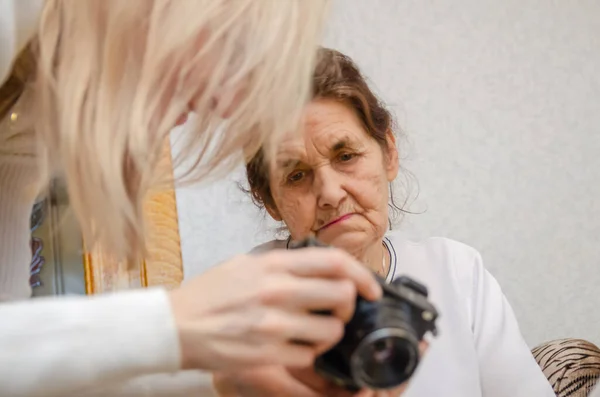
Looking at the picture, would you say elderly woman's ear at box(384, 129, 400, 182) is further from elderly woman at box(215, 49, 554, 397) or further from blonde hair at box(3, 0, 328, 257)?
blonde hair at box(3, 0, 328, 257)

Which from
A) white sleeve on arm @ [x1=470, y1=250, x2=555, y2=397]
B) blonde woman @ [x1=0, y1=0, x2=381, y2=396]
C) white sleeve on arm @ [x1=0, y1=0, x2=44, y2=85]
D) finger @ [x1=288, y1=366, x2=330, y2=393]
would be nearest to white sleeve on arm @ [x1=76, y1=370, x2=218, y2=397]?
blonde woman @ [x1=0, y1=0, x2=381, y2=396]

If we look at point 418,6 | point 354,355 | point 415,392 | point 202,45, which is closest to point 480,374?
point 415,392

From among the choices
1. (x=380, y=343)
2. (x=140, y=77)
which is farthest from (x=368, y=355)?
(x=140, y=77)

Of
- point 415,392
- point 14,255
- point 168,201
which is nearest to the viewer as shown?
point 14,255

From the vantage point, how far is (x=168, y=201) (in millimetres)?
1386

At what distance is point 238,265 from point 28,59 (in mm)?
352

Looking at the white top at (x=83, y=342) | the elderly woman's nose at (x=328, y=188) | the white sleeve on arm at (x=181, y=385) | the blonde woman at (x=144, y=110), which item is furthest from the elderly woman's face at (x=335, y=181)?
the white top at (x=83, y=342)

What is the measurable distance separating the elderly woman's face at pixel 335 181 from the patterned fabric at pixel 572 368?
0.37 meters

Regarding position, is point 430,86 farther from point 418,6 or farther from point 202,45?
point 202,45

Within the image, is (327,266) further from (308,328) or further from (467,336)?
(467,336)

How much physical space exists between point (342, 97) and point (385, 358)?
581 mm

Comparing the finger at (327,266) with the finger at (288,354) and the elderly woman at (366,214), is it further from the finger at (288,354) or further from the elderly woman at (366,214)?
the elderly woman at (366,214)

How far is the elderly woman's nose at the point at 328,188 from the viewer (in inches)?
38.6

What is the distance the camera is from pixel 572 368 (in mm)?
1058
